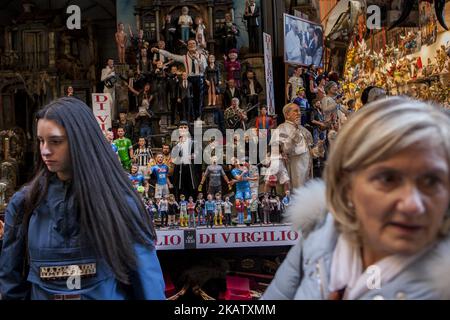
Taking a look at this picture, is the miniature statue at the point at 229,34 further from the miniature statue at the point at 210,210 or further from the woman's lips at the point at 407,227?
the woman's lips at the point at 407,227

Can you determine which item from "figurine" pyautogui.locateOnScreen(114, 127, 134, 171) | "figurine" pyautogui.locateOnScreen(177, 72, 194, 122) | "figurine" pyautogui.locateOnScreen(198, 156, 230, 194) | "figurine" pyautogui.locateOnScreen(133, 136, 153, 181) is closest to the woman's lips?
"figurine" pyautogui.locateOnScreen(198, 156, 230, 194)

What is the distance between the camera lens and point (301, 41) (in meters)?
10.6

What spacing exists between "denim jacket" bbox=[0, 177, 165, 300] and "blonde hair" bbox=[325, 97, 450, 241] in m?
1.10

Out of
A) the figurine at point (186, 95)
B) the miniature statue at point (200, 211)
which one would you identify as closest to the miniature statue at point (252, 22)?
the figurine at point (186, 95)

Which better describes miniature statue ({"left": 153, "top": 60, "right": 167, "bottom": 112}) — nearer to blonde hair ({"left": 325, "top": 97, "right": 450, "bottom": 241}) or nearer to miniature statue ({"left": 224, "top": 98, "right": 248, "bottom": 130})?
miniature statue ({"left": 224, "top": 98, "right": 248, "bottom": 130})

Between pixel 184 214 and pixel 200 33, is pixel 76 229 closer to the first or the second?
pixel 184 214

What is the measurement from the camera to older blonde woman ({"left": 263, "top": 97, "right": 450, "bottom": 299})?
113 centimetres

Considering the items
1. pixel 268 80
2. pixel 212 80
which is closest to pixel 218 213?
pixel 268 80

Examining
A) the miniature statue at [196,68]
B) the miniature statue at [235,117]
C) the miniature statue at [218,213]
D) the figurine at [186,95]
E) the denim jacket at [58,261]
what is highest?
the miniature statue at [196,68]

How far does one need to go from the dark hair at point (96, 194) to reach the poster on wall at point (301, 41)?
26.7 feet

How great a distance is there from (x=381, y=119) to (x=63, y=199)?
1.42 metres

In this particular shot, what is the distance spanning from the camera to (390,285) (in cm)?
118

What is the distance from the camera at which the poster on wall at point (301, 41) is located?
10141mm
